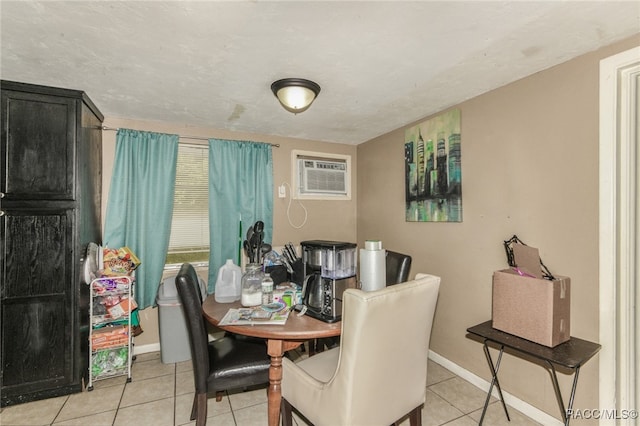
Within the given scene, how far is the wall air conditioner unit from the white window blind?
1.03 meters

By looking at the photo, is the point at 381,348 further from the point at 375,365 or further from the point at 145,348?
the point at 145,348

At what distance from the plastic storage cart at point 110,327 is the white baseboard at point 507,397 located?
2.64 m

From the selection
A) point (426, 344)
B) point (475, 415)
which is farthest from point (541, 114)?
point (475, 415)

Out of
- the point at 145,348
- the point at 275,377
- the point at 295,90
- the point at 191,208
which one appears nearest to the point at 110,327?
Result: the point at 145,348

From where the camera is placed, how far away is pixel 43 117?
208cm

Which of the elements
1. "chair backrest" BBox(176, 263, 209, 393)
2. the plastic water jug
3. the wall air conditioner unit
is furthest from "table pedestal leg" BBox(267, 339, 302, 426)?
the wall air conditioner unit

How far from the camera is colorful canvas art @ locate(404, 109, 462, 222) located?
8.05ft

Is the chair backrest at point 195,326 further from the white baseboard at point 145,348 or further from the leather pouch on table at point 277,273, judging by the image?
the white baseboard at point 145,348

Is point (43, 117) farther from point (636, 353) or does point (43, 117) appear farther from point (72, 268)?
point (636, 353)

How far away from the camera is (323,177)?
11.9 ft

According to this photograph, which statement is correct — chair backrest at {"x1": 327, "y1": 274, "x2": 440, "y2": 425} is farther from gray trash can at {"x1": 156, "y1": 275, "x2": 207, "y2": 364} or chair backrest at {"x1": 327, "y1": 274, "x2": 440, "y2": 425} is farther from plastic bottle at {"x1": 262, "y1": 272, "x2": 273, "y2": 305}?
gray trash can at {"x1": 156, "y1": 275, "x2": 207, "y2": 364}

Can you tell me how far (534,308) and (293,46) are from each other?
6.40 feet

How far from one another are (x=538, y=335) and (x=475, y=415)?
2.59 ft

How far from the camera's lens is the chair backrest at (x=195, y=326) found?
61.7 inches
